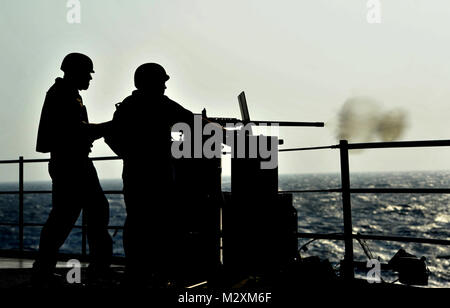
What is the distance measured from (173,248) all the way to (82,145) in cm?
91

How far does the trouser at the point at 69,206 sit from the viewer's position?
2973 millimetres

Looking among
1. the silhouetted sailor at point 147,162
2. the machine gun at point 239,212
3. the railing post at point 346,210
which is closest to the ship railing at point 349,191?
the railing post at point 346,210

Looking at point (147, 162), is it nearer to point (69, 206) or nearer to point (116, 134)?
point (116, 134)

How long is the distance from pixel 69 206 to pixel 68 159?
1.02 feet

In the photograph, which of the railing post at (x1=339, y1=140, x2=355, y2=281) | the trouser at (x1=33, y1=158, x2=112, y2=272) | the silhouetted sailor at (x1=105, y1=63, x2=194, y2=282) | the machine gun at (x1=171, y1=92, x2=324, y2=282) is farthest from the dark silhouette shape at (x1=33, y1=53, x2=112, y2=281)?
the railing post at (x1=339, y1=140, x2=355, y2=281)

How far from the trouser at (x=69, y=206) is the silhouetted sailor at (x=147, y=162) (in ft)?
1.41

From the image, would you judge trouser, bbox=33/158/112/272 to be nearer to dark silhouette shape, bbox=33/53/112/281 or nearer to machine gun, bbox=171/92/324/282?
dark silhouette shape, bbox=33/53/112/281

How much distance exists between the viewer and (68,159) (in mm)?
2980

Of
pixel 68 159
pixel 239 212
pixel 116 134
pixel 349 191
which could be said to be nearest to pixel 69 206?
pixel 68 159

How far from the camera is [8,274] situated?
3898 millimetres

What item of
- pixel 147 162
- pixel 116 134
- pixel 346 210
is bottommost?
pixel 346 210
